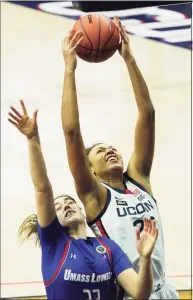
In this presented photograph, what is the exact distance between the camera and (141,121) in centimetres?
278

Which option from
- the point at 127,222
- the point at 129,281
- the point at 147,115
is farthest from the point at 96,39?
the point at 129,281

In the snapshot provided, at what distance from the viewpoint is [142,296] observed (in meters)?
2.27

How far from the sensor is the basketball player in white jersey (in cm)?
252

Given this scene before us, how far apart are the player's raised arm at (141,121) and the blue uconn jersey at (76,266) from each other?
1.54ft

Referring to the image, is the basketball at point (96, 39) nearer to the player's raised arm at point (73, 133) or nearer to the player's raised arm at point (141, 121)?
the player's raised arm at point (141, 121)

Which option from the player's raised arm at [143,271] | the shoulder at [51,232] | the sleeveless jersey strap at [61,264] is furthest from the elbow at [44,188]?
the player's raised arm at [143,271]

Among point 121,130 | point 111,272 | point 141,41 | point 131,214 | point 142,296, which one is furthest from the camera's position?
point 141,41

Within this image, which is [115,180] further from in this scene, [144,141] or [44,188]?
[44,188]

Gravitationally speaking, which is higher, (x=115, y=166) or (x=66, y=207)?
(x=115, y=166)

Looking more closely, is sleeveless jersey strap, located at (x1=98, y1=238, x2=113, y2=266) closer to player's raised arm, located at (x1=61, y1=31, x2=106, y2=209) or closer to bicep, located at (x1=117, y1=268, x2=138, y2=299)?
bicep, located at (x1=117, y1=268, x2=138, y2=299)

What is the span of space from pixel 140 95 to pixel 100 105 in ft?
10.1

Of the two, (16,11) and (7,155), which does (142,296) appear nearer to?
(7,155)

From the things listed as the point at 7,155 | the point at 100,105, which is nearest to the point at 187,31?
the point at 100,105

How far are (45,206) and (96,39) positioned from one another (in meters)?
0.81
